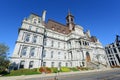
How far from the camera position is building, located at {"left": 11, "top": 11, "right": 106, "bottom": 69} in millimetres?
26906

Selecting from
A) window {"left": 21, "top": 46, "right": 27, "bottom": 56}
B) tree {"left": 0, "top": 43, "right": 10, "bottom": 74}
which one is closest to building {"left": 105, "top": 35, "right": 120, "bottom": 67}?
window {"left": 21, "top": 46, "right": 27, "bottom": 56}

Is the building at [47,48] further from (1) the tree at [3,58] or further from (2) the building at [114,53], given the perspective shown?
Result: (2) the building at [114,53]

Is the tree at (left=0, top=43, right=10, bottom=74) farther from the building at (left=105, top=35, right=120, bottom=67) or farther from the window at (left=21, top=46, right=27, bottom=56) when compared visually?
the building at (left=105, top=35, right=120, bottom=67)

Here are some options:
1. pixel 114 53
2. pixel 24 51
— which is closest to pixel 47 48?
pixel 24 51

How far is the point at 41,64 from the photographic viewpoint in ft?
98.4

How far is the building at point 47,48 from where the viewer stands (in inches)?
1059

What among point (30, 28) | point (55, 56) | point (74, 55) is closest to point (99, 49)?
point (74, 55)

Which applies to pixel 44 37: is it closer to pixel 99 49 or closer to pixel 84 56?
pixel 84 56

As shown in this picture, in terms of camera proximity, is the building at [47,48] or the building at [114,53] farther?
the building at [114,53]

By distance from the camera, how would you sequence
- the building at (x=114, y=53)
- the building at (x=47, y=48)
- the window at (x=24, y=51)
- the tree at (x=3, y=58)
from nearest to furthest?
the tree at (x=3, y=58) → the window at (x=24, y=51) → the building at (x=47, y=48) → the building at (x=114, y=53)

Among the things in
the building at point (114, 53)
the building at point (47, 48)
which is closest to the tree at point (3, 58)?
the building at point (47, 48)

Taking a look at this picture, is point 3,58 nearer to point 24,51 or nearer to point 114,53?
point 24,51

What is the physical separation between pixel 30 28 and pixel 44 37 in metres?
6.83

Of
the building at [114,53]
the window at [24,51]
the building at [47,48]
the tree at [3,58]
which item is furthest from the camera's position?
the building at [114,53]
